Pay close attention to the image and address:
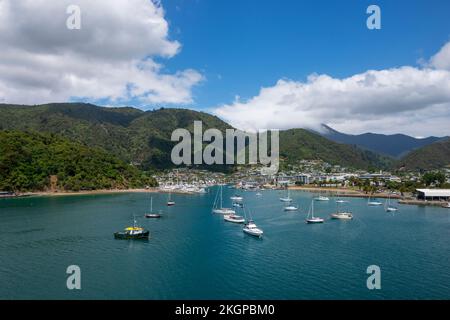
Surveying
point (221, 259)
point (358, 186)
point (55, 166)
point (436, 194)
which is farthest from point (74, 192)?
point (436, 194)

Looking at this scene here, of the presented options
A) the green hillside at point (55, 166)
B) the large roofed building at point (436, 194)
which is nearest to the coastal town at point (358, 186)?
the large roofed building at point (436, 194)

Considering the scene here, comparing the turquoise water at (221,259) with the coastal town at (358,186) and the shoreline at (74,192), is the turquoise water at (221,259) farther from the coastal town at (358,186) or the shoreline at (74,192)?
the shoreline at (74,192)

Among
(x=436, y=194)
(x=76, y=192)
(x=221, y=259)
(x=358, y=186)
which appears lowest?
(x=221, y=259)

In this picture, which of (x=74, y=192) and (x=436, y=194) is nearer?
A: (x=436, y=194)

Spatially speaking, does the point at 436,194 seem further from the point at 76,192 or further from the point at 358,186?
the point at 76,192

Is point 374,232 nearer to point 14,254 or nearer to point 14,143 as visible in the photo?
point 14,254

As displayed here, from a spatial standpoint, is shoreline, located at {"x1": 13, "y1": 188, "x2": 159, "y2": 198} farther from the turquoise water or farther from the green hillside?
the turquoise water

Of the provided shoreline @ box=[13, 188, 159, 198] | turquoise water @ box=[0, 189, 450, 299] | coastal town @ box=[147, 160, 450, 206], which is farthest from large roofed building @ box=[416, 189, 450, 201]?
shoreline @ box=[13, 188, 159, 198]
